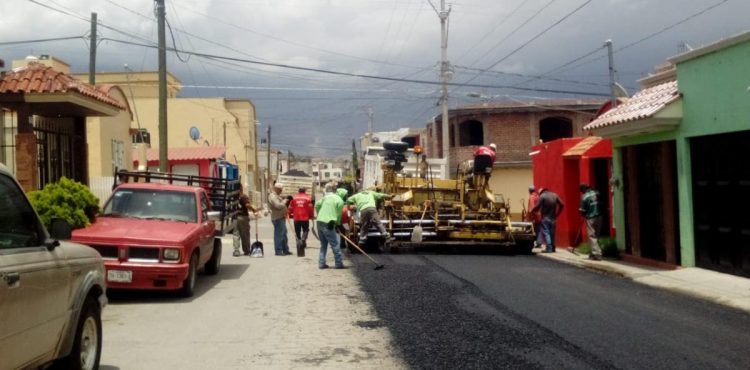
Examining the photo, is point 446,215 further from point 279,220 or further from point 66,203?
point 66,203

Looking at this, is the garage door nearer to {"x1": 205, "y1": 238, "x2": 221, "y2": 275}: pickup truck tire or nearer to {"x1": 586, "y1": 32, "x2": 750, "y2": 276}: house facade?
{"x1": 586, "y1": 32, "x2": 750, "y2": 276}: house facade

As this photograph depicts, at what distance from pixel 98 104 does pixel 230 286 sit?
5427 mm

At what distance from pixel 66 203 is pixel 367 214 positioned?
749 cm

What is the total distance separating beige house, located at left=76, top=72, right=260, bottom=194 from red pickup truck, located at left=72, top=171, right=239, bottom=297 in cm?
4041

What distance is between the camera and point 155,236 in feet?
36.2

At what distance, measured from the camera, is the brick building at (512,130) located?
41.4m

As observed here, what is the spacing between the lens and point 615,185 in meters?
18.3

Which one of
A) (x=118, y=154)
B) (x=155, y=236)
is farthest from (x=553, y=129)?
(x=155, y=236)

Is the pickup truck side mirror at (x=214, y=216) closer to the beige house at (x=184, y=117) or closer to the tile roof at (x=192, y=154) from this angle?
the tile roof at (x=192, y=154)

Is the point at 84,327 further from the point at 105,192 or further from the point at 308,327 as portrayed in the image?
the point at 105,192

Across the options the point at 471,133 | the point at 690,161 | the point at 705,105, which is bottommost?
the point at 690,161

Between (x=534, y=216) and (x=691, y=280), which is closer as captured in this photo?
(x=691, y=280)

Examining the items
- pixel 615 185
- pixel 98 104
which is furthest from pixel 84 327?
pixel 615 185

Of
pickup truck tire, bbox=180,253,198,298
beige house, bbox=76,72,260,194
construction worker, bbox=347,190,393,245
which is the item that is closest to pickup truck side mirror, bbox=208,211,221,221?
→ pickup truck tire, bbox=180,253,198,298
